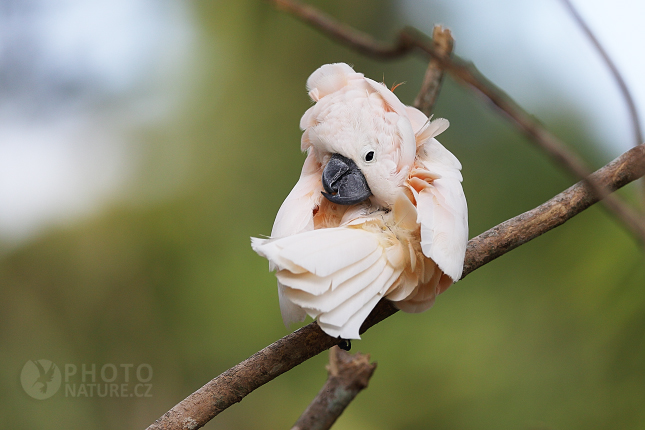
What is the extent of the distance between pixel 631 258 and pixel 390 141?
2281 millimetres

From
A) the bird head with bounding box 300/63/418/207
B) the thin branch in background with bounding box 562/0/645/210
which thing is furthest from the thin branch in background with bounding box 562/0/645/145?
the bird head with bounding box 300/63/418/207

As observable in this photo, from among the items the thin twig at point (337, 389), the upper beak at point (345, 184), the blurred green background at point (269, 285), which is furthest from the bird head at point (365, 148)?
the blurred green background at point (269, 285)

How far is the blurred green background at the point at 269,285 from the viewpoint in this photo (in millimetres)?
2893

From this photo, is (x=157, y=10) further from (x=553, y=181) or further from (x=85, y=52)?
(x=553, y=181)

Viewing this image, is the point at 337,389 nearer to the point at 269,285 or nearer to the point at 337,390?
the point at 337,390

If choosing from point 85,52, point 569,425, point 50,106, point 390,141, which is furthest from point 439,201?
point 50,106

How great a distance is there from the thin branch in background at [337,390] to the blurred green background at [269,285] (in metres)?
1.86

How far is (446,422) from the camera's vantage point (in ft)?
9.53

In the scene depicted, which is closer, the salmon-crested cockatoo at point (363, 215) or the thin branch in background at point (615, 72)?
the thin branch in background at point (615, 72)

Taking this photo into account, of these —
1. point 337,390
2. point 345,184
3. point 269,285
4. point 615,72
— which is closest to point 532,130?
point 615,72

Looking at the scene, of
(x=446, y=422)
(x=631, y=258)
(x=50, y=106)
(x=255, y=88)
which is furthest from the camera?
(x=255, y=88)

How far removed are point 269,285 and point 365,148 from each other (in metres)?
2.26

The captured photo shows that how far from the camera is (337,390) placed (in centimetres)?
121

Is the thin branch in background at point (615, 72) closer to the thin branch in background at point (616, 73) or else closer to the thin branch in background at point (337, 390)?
the thin branch in background at point (616, 73)
